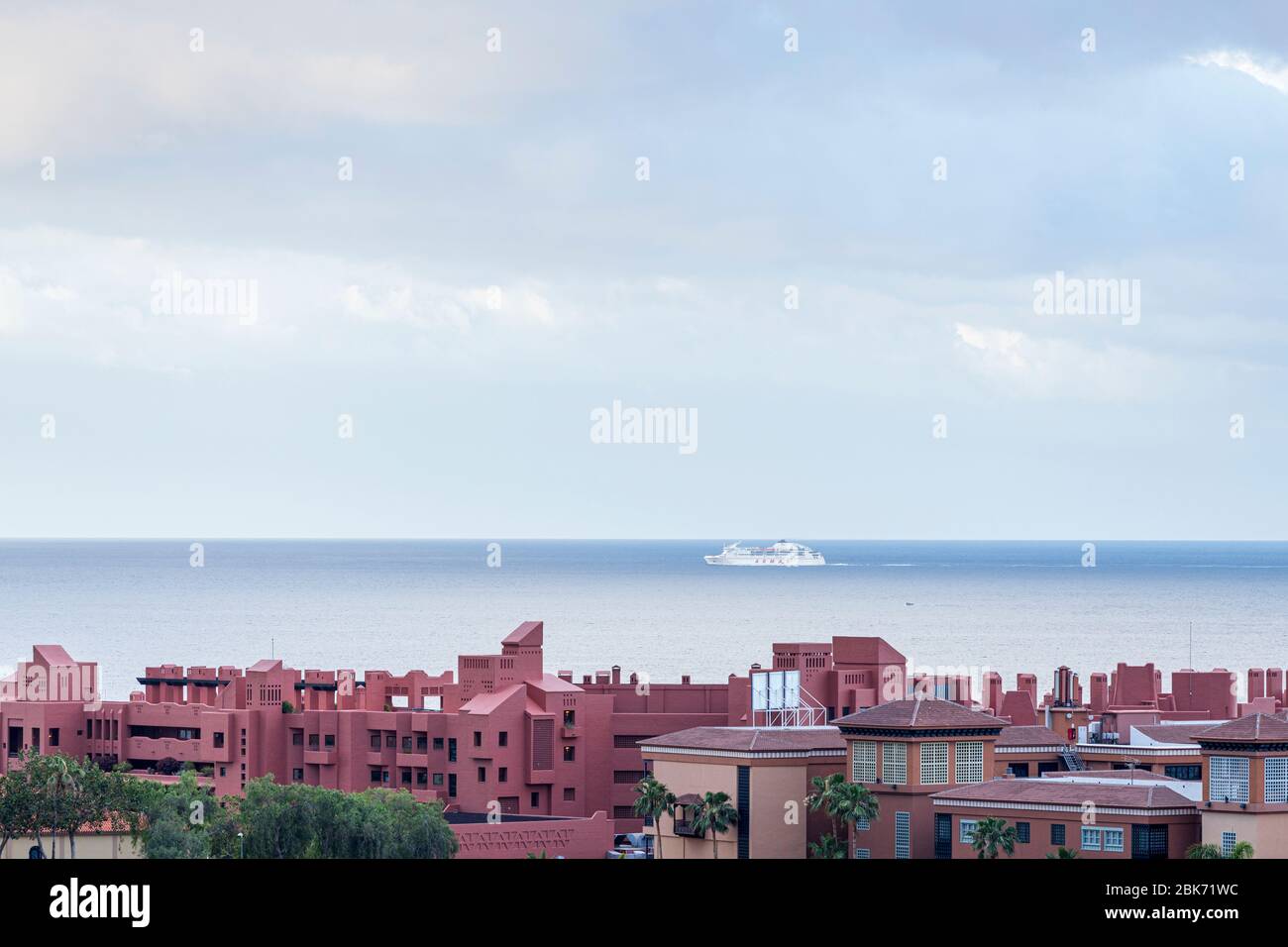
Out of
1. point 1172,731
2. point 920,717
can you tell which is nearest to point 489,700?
point 920,717

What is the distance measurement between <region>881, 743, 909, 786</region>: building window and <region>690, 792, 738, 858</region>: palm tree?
214 inches

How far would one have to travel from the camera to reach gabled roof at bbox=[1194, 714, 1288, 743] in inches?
2377

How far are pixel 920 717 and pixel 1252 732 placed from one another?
1081 centimetres

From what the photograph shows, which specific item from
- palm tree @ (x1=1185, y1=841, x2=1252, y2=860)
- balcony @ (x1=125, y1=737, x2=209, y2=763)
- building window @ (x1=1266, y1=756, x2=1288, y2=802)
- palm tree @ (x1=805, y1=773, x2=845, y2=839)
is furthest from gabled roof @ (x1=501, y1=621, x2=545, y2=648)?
building window @ (x1=1266, y1=756, x2=1288, y2=802)

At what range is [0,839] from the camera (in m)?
71.4

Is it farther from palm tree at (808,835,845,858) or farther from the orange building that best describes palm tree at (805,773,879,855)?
the orange building

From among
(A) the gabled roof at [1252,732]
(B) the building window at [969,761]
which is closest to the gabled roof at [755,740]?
(B) the building window at [969,761]

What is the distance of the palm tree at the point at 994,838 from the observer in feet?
205

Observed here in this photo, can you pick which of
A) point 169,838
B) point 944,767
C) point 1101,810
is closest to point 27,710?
point 169,838

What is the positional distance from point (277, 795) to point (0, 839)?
32.4 ft

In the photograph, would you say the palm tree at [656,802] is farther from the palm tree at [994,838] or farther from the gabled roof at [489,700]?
the gabled roof at [489,700]

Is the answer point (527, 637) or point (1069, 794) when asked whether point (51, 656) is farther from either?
point (1069, 794)

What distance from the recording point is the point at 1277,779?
2382 inches
